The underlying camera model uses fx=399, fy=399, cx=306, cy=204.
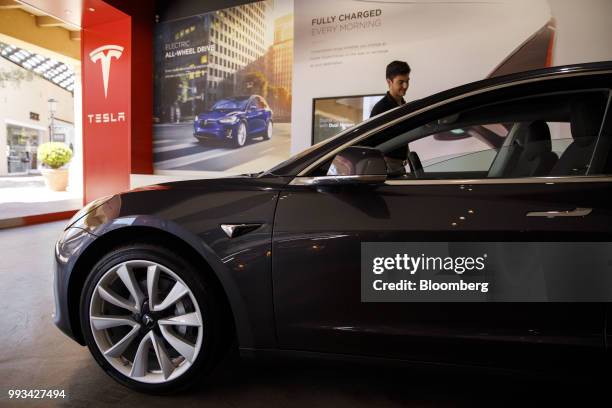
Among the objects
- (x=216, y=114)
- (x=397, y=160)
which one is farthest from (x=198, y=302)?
(x=216, y=114)

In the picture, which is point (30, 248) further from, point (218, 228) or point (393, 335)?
point (393, 335)

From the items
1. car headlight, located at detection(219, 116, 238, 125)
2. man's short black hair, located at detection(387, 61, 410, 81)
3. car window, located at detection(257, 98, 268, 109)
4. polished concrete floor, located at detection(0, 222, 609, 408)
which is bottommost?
polished concrete floor, located at detection(0, 222, 609, 408)

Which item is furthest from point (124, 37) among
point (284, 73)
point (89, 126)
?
point (284, 73)

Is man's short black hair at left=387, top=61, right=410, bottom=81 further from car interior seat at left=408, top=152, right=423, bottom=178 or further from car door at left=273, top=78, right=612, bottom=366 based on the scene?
car door at left=273, top=78, right=612, bottom=366

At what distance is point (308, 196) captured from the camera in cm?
129

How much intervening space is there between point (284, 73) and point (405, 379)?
5.03m

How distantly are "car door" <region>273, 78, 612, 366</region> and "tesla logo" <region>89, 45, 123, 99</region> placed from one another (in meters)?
6.56

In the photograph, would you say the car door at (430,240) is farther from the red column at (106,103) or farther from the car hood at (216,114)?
the red column at (106,103)

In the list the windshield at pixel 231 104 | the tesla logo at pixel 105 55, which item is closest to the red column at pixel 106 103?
the tesla logo at pixel 105 55

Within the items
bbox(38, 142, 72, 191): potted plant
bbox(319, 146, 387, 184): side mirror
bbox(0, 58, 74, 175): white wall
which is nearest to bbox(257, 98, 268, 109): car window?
bbox(319, 146, 387, 184): side mirror

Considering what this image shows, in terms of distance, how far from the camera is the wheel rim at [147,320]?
1.40 metres

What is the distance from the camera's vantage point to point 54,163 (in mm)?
10422

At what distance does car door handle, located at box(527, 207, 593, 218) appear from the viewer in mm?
1089

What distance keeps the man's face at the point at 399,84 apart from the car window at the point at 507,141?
3.77ft
